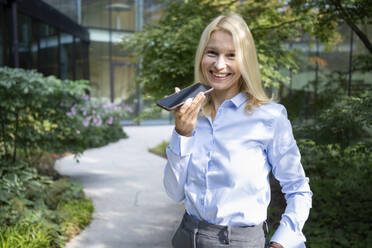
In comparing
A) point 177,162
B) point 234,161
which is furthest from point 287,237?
point 177,162

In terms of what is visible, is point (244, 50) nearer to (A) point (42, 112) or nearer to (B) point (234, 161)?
(B) point (234, 161)

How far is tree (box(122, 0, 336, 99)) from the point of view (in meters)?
5.20

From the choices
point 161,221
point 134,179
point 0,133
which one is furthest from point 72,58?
point 161,221

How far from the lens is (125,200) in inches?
229

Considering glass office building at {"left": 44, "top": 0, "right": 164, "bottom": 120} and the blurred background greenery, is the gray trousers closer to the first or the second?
the blurred background greenery

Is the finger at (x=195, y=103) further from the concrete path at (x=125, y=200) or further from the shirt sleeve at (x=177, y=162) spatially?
the concrete path at (x=125, y=200)

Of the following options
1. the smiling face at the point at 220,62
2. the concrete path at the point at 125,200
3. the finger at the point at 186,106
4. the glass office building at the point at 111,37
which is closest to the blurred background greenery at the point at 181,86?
the concrete path at the point at 125,200

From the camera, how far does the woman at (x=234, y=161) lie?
1.39 meters

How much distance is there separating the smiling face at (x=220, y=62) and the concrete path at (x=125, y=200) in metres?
2.99

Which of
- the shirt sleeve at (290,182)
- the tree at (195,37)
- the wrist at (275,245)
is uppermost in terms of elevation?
the tree at (195,37)

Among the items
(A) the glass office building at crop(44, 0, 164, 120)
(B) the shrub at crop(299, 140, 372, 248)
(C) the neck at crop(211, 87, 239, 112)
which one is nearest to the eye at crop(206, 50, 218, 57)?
(C) the neck at crop(211, 87, 239, 112)

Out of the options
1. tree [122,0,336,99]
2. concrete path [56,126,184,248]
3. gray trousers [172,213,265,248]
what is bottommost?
concrete path [56,126,184,248]

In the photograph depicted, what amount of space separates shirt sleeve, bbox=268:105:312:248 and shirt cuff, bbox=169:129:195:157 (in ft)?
1.06

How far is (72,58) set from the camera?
1397 cm
